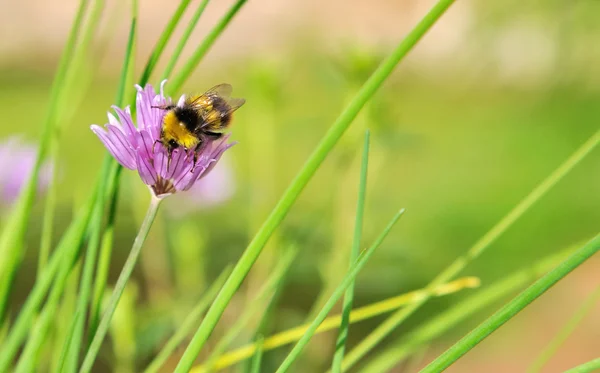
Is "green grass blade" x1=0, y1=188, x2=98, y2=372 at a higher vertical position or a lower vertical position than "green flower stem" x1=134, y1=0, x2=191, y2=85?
lower

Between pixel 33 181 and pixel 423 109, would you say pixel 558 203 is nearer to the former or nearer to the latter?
pixel 423 109

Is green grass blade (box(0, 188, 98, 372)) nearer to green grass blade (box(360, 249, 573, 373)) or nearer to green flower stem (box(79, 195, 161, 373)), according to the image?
green flower stem (box(79, 195, 161, 373))

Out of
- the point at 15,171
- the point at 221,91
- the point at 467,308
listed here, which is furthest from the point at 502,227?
the point at 15,171

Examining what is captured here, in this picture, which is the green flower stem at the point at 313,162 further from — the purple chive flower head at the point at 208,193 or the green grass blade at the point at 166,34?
the purple chive flower head at the point at 208,193

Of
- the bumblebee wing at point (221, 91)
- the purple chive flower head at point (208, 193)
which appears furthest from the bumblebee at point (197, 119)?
the purple chive flower head at point (208, 193)

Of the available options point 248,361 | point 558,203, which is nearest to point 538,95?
point 558,203

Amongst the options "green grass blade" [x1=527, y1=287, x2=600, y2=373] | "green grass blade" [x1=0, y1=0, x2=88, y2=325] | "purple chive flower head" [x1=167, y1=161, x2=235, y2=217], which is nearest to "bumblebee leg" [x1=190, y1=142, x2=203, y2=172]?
"green grass blade" [x1=0, y1=0, x2=88, y2=325]
